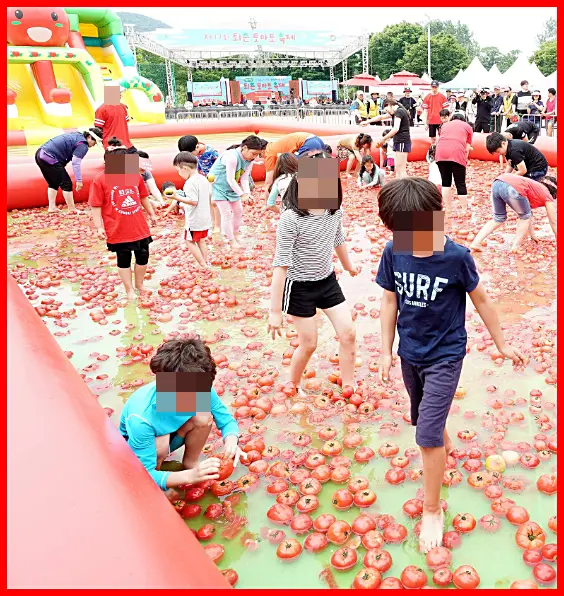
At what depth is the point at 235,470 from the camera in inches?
135

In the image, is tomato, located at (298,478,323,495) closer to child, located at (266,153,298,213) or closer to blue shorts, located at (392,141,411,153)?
child, located at (266,153,298,213)

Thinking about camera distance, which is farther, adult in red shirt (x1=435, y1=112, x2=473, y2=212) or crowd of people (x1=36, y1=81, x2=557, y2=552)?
adult in red shirt (x1=435, y1=112, x2=473, y2=212)

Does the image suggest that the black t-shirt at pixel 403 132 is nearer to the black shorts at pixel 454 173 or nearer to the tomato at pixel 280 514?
the black shorts at pixel 454 173

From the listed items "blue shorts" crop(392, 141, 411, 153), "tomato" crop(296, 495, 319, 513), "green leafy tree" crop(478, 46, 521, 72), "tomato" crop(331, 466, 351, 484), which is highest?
"green leafy tree" crop(478, 46, 521, 72)

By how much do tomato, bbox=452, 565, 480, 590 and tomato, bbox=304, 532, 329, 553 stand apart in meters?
0.62

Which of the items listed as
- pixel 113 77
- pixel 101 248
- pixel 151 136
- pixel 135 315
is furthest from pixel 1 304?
pixel 113 77

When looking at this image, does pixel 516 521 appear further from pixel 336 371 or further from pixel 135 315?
pixel 135 315

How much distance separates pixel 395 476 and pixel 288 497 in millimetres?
626

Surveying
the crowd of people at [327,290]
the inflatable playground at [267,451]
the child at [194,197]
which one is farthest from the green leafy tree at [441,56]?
the child at [194,197]

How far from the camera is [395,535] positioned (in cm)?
276

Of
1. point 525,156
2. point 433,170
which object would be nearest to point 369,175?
point 433,170

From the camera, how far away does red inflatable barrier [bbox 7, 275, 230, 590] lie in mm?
1794

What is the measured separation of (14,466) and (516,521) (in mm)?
2338

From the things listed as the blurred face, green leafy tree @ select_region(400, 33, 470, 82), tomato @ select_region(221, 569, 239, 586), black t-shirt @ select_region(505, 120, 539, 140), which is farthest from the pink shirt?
green leafy tree @ select_region(400, 33, 470, 82)
